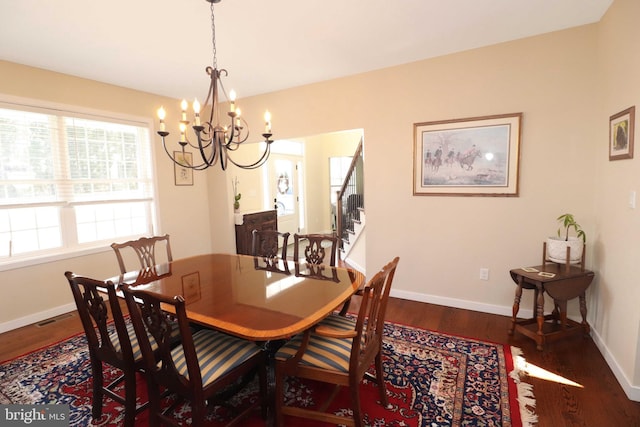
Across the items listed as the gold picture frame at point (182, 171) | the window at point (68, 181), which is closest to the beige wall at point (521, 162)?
the window at point (68, 181)

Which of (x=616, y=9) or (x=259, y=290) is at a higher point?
(x=616, y=9)

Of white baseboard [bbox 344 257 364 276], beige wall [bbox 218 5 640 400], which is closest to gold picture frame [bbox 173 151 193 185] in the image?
beige wall [bbox 218 5 640 400]

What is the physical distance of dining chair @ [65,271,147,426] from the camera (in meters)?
1.63

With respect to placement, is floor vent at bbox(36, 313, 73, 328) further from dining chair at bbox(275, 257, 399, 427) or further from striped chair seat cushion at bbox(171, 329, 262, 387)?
dining chair at bbox(275, 257, 399, 427)

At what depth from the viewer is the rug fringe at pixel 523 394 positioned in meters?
1.80

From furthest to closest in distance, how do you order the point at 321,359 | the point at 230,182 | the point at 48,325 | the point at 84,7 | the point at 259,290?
the point at 230,182 → the point at 48,325 → the point at 84,7 → the point at 259,290 → the point at 321,359

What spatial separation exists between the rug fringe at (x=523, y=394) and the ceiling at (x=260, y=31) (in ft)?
8.56

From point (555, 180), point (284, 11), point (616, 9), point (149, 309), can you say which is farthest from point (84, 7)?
point (555, 180)

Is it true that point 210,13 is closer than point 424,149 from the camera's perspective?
Yes

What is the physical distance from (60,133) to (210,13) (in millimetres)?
2331

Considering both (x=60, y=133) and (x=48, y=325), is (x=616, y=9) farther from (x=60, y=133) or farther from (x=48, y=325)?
(x=48, y=325)

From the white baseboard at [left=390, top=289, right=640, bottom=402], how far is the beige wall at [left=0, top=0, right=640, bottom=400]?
0.01m

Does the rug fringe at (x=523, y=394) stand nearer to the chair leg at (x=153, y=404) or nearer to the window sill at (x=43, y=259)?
the chair leg at (x=153, y=404)

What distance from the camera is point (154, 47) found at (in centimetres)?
286
